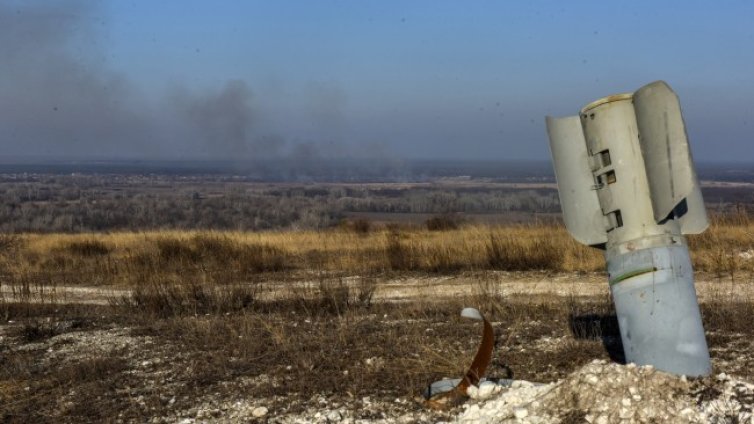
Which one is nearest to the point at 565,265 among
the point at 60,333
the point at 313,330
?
the point at 313,330

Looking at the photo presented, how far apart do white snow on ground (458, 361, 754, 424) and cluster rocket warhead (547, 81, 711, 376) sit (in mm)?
171

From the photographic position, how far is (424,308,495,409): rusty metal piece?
5.60m

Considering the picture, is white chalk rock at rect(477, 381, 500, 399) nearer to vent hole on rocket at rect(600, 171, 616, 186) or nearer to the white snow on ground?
the white snow on ground

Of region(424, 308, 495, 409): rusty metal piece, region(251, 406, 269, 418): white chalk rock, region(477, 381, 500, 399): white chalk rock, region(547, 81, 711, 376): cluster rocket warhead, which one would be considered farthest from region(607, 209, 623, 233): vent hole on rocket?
region(251, 406, 269, 418): white chalk rock

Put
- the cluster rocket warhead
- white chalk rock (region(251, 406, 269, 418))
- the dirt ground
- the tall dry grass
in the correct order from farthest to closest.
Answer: the tall dry grass < white chalk rock (region(251, 406, 269, 418)) < the dirt ground < the cluster rocket warhead

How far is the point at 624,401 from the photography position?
4.93 metres

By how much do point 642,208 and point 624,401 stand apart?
47.8 inches

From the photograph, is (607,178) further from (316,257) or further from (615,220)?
(316,257)

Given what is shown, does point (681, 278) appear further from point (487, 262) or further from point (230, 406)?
point (487, 262)

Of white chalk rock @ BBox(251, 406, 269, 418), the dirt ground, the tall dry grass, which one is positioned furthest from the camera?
the tall dry grass

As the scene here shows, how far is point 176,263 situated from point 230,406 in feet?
45.2

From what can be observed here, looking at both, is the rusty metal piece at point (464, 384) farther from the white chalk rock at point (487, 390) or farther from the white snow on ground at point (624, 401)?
the white snow on ground at point (624, 401)

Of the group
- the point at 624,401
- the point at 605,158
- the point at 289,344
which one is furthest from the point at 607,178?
the point at 289,344

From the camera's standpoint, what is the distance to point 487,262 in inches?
651
